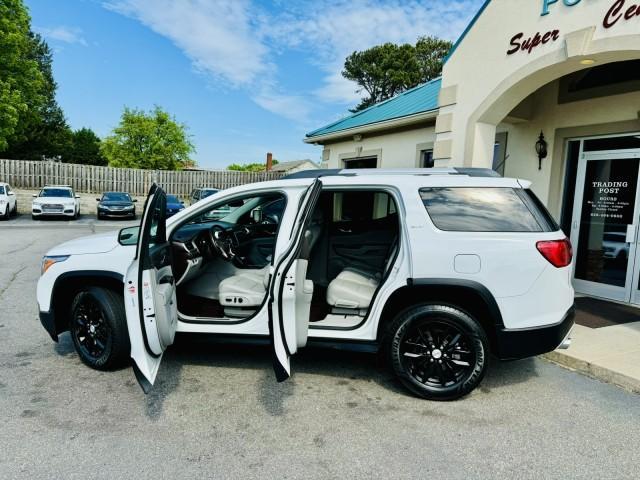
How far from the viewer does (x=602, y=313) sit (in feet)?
19.2

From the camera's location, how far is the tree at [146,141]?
37.1 m

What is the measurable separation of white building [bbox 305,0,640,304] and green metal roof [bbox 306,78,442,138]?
1.11 meters

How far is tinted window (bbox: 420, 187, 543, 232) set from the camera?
3307mm

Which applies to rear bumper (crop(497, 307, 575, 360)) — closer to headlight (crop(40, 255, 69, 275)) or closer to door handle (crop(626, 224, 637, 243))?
headlight (crop(40, 255, 69, 275))

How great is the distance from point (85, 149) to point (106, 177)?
23491 millimetres

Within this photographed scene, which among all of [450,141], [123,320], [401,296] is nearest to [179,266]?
[123,320]

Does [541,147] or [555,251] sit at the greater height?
[541,147]

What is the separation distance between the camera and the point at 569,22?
217 inches

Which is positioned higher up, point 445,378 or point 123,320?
point 123,320

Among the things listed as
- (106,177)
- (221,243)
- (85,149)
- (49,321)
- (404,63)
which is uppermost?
(404,63)

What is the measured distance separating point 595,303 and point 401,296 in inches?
177

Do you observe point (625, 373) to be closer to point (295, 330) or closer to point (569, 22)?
point (295, 330)

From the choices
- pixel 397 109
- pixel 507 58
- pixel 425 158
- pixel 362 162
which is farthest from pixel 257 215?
pixel 362 162

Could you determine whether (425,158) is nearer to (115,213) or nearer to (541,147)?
(541,147)
